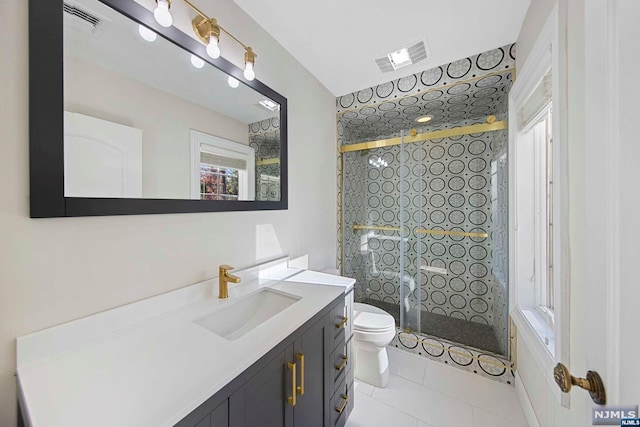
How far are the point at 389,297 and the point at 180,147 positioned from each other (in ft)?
8.56

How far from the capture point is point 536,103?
4.42 feet

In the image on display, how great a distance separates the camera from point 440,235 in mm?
2635

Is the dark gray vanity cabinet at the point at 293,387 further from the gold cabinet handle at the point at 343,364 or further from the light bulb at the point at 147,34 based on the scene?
the light bulb at the point at 147,34

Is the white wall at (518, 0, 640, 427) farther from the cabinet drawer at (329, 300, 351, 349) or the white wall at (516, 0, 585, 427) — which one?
the cabinet drawer at (329, 300, 351, 349)

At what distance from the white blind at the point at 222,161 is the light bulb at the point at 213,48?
480 mm

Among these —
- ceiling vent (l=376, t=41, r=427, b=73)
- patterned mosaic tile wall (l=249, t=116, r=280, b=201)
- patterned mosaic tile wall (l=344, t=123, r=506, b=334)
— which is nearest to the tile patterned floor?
patterned mosaic tile wall (l=344, t=123, r=506, b=334)

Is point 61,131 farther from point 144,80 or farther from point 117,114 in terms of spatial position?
point 144,80

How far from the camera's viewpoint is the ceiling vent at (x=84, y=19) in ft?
2.46

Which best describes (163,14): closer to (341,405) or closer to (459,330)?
(341,405)

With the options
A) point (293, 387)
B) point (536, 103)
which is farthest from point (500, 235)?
point (293, 387)

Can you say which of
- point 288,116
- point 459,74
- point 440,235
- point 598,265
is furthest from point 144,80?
point 440,235

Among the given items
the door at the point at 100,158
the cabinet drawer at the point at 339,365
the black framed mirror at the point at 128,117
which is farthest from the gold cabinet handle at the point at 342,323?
the door at the point at 100,158

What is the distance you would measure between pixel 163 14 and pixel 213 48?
0.75ft

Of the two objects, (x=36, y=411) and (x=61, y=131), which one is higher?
(x=61, y=131)
